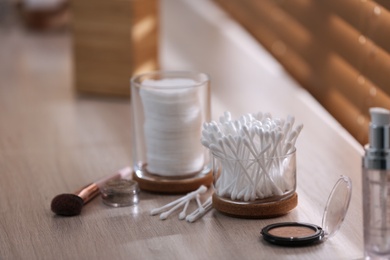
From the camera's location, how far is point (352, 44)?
1665 millimetres

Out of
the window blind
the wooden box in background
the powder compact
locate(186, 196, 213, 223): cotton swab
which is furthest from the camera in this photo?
the wooden box in background

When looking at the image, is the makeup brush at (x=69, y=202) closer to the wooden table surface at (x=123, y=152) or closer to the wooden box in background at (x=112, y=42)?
the wooden table surface at (x=123, y=152)

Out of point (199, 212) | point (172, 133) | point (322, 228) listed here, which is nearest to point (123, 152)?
point (172, 133)

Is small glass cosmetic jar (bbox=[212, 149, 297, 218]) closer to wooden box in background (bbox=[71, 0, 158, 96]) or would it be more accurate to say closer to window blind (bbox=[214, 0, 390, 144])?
window blind (bbox=[214, 0, 390, 144])

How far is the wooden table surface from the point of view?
123cm

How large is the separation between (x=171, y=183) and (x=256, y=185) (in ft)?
0.56

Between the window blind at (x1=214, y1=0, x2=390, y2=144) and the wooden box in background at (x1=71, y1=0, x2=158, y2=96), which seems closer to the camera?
the window blind at (x1=214, y1=0, x2=390, y2=144)

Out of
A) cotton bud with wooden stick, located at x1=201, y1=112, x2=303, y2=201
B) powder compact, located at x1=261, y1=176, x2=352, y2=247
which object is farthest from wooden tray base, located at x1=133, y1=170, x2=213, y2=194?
powder compact, located at x1=261, y1=176, x2=352, y2=247

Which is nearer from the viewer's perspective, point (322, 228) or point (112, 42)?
point (322, 228)

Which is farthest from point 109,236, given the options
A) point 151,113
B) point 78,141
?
point 78,141

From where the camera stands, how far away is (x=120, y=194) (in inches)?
54.6

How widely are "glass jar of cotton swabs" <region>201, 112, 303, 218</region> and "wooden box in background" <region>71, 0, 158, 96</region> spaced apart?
718 millimetres

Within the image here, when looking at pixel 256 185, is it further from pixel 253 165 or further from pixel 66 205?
pixel 66 205

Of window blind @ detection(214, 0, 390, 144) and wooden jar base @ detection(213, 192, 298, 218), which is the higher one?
window blind @ detection(214, 0, 390, 144)
